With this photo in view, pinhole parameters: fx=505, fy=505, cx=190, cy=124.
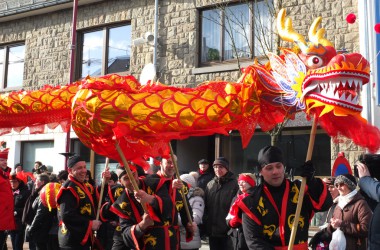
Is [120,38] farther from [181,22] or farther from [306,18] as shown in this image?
[306,18]

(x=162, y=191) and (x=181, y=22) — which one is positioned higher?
(x=181, y=22)

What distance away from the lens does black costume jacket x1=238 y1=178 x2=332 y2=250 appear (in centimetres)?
415

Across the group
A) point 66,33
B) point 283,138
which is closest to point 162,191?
point 283,138

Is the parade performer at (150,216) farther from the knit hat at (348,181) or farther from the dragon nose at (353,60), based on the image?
the dragon nose at (353,60)

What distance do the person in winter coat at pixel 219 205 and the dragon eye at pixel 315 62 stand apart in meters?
3.68

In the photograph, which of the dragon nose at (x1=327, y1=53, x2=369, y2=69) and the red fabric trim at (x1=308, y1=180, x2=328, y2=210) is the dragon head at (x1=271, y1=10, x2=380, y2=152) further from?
the red fabric trim at (x1=308, y1=180, x2=328, y2=210)

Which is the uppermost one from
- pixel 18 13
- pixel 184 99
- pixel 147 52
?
pixel 18 13

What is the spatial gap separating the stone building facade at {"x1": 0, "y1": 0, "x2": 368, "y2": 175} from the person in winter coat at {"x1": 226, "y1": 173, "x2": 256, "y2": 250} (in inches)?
189

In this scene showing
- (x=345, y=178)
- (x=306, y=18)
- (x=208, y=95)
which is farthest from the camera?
(x=306, y=18)

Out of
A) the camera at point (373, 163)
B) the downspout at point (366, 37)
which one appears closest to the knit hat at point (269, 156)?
the camera at point (373, 163)

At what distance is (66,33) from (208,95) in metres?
11.6

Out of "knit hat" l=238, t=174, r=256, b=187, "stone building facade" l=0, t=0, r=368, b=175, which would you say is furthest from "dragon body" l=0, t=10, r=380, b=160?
"stone building facade" l=0, t=0, r=368, b=175

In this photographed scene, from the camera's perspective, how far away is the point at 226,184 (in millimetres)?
7324

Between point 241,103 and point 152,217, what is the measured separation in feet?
→ 5.90
